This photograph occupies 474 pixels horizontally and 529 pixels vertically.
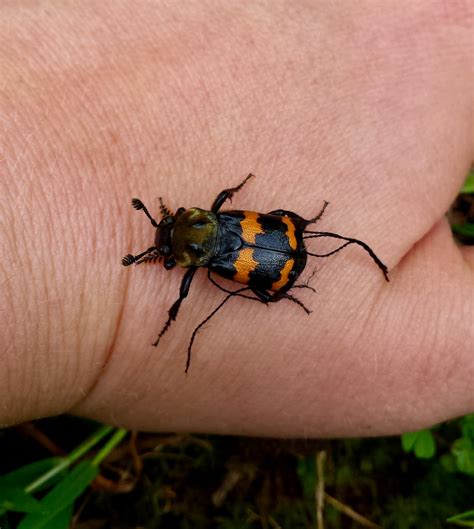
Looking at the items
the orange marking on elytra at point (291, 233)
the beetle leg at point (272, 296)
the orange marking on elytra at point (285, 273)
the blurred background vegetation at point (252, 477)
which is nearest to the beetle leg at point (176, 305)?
the beetle leg at point (272, 296)

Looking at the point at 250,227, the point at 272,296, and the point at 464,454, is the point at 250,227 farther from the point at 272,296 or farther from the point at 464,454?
the point at 464,454

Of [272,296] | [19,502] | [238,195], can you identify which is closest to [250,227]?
[238,195]

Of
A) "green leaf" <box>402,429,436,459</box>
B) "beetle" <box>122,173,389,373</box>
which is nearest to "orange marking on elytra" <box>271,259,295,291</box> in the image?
"beetle" <box>122,173,389,373</box>

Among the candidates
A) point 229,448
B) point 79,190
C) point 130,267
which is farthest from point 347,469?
point 79,190

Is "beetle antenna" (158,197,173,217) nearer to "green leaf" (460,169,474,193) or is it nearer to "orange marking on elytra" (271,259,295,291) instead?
"orange marking on elytra" (271,259,295,291)

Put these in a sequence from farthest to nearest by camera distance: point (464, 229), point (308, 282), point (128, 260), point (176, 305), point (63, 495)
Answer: point (464, 229)
point (63, 495)
point (308, 282)
point (176, 305)
point (128, 260)

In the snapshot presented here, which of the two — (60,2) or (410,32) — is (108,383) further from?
(410,32)

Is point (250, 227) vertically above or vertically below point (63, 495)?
above

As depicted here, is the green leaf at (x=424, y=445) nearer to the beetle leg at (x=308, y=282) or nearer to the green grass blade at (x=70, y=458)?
the beetle leg at (x=308, y=282)
